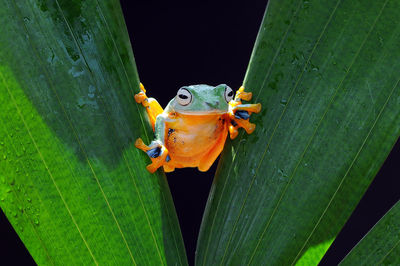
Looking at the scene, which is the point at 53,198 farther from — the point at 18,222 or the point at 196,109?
the point at 196,109

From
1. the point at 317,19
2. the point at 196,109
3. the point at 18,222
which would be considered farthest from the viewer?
the point at 196,109

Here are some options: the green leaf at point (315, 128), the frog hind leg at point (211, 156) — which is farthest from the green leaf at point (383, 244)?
the frog hind leg at point (211, 156)

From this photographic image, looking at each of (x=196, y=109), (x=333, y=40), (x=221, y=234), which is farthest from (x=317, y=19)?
(x=221, y=234)

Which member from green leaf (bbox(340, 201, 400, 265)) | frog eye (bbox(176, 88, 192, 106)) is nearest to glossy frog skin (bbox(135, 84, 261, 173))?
frog eye (bbox(176, 88, 192, 106))

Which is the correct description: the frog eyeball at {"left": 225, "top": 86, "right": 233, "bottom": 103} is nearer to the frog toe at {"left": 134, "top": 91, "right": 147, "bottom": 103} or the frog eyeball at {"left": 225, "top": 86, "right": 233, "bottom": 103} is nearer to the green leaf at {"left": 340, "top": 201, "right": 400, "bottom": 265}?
the frog toe at {"left": 134, "top": 91, "right": 147, "bottom": 103}

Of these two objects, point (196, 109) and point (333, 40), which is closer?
point (333, 40)

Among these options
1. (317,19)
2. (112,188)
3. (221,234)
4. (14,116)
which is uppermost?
(317,19)

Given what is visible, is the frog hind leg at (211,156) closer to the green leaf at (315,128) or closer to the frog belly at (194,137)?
the frog belly at (194,137)
